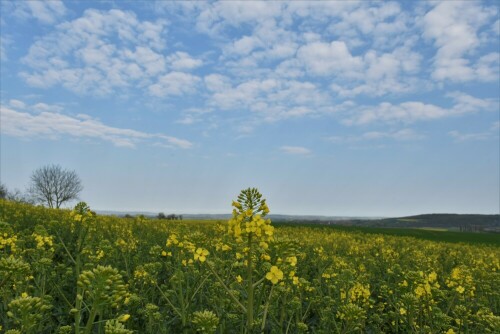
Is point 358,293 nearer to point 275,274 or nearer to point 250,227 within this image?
point 275,274

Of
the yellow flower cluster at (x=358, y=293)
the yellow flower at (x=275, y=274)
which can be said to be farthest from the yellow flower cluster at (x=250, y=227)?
the yellow flower cluster at (x=358, y=293)

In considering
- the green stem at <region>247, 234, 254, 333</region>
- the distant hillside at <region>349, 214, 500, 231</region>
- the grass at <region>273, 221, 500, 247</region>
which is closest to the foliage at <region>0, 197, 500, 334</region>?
the green stem at <region>247, 234, 254, 333</region>

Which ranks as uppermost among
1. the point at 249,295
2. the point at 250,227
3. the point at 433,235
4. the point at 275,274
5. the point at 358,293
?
the point at 250,227

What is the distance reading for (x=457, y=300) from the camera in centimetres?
691

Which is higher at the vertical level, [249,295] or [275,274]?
[275,274]

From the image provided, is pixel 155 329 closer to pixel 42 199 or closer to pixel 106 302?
pixel 106 302

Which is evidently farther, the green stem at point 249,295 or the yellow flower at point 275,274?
the yellow flower at point 275,274

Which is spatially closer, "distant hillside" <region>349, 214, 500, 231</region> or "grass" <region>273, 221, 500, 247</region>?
"grass" <region>273, 221, 500, 247</region>

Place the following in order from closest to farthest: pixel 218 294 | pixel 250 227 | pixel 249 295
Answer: pixel 249 295
pixel 250 227
pixel 218 294

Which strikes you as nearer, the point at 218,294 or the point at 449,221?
the point at 218,294

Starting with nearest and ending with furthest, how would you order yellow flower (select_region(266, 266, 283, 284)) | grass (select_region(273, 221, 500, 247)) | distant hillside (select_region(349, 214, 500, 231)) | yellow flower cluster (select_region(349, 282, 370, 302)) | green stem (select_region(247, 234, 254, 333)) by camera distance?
green stem (select_region(247, 234, 254, 333)) < yellow flower (select_region(266, 266, 283, 284)) < yellow flower cluster (select_region(349, 282, 370, 302)) < grass (select_region(273, 221, 500, 247)) < distant hillside (select_region(349, 214, 500, 231))

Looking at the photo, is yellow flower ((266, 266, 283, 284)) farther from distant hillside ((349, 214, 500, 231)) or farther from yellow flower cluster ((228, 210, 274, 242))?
distant hillside ((349, 214, 500, 231))

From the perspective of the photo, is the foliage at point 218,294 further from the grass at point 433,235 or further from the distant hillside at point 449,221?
the distant hillside at point 449,221

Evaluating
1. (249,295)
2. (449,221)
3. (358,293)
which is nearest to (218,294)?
(358,293)
